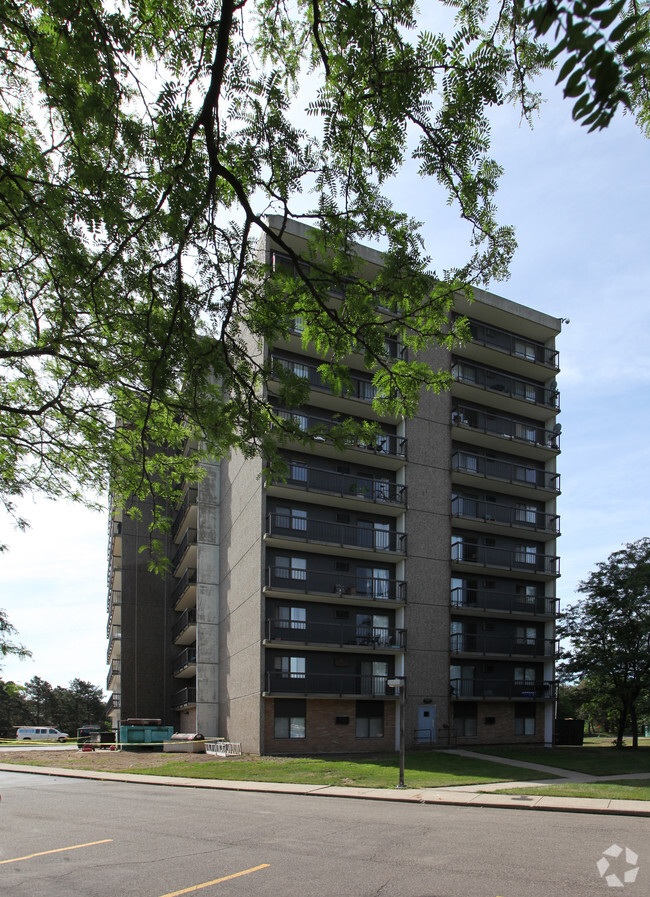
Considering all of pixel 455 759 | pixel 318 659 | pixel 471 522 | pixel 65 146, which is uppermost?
pixel 65 146

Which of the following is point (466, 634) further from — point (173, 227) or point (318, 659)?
point (173, 227)

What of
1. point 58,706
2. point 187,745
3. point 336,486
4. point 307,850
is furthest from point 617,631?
point 58,706

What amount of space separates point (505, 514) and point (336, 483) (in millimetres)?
10660

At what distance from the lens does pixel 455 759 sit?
27391mm

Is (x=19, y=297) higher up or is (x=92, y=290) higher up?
(x=19, y=297)

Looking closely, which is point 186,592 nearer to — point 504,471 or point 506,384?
point 504,471

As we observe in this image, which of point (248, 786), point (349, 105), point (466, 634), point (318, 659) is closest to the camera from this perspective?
point (349, 105)

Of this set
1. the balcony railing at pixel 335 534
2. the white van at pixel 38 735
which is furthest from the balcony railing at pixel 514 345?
the white van at pixel 38 735

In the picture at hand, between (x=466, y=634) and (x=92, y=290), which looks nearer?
(x=92, y=290)

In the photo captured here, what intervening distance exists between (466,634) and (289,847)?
25.6m

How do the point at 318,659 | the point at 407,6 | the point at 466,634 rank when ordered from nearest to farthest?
1. the point at 407,6
2. the point at 318,659
3. the point at 466,634

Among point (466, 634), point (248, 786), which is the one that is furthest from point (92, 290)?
point (466, 634)

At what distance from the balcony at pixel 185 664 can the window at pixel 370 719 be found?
10647 millimetres

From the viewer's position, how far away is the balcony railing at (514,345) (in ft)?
127
